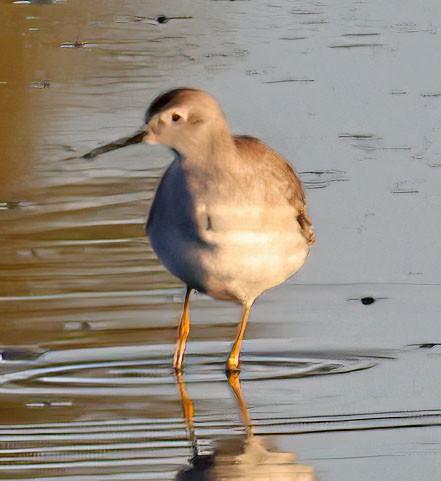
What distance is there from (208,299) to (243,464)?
8.08 ft

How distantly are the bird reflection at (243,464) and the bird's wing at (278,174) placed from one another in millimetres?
1545

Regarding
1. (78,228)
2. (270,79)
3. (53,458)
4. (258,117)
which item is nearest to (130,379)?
(53,458)

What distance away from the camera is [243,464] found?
5816 mm

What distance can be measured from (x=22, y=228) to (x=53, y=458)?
3591 mm

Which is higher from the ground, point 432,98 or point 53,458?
point 53,458

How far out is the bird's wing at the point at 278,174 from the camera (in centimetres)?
738

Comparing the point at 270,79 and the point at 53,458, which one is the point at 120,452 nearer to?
the point at 53,458

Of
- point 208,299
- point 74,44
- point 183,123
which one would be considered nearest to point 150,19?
point 74,44

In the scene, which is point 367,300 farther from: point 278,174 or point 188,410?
point 188,410

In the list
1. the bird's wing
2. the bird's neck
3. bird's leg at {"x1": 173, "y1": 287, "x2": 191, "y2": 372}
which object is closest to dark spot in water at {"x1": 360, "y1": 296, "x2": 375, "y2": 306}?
the bird's wing

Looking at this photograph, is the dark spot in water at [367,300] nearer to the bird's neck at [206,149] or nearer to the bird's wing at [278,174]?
the bird's wing at [278,174]

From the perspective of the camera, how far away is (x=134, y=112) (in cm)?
1235

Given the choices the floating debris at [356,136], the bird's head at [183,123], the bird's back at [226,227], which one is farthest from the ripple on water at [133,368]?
the floating debris at [356,136]

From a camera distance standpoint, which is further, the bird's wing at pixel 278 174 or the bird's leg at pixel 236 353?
the bird's wing at pixel 278 174
